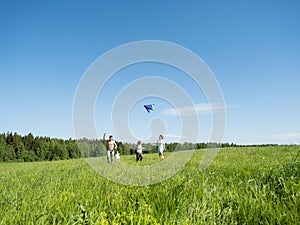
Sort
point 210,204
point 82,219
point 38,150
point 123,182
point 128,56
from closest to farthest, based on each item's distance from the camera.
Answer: point 82,219 < point 210,204 < point 123,182 < point 128,56 < point 38,150

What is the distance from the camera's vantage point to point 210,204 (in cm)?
321

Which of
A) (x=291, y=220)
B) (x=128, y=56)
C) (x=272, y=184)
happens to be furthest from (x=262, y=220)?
(x=128, y=56)

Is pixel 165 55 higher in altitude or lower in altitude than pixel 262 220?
higher

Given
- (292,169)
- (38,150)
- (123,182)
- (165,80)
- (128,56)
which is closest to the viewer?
(292,169)

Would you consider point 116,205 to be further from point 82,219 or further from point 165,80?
point 165,80

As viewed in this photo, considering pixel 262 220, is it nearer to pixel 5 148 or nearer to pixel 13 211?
pixel 13 211

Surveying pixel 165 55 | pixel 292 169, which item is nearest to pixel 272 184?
pixel 292 169

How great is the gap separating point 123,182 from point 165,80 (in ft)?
10.5

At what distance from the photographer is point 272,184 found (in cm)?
418

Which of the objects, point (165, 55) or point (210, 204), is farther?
point (165, 55)

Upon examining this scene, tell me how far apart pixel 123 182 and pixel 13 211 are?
259 cm

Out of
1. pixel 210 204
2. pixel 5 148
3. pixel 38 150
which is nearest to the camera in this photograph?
pixel 210 204

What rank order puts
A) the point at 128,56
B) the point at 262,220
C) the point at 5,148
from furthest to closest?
the point at 5,148 < the point at 128,56 < the point at 262,220

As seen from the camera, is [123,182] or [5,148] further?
[5,148]
